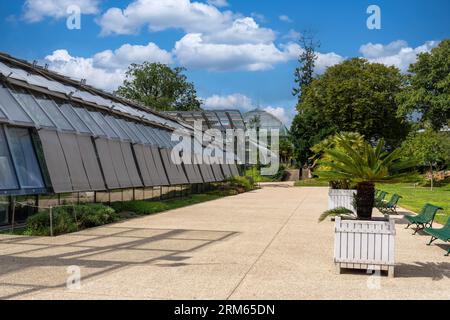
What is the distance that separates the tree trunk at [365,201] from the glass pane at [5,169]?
371 inches

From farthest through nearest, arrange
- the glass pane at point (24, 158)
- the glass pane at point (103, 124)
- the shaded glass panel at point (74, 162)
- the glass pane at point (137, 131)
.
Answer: the glass pane at point (137, 131), the glass pane at point (103, 124), the shaded glass panel at point (74, 162), the glass pane at point (24, 158)

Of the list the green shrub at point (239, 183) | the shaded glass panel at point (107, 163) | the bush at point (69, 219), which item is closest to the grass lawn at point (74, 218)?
the bush at point (69, 219)

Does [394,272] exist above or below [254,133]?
below

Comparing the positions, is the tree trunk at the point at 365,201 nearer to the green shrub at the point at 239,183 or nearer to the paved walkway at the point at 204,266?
the paved walkway at the point at 204,266

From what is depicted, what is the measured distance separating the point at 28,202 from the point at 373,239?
10486 mm

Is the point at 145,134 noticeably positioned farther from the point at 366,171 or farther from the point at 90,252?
the point at 366,171

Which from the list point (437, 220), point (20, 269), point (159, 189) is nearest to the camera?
point (20, 269)

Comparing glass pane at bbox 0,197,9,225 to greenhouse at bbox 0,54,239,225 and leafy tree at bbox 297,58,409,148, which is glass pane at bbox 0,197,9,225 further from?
leafy tree at bbox 297,58,409,148

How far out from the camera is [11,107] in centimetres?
1509

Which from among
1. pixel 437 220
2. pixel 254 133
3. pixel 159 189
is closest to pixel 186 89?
pixel 254 133

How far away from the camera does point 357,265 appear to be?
851 cm

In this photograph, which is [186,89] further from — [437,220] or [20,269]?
[20,269]

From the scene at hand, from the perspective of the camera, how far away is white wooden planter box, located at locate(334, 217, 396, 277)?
27.7 feet

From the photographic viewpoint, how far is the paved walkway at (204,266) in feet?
23.2
